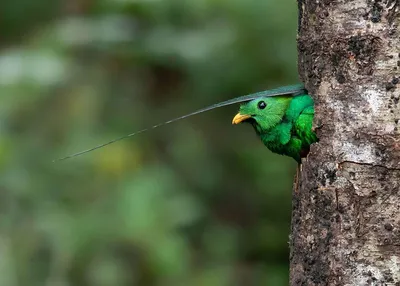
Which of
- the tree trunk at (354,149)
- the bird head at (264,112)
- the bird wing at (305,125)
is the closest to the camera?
the tree trunk at (354,149)

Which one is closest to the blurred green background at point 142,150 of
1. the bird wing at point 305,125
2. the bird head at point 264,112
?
the bird head at point 264,112

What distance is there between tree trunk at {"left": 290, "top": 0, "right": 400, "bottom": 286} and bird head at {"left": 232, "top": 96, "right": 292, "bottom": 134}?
440mm

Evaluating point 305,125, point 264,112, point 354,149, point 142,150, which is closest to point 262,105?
point 264,112

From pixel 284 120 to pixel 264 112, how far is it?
0.33 feet

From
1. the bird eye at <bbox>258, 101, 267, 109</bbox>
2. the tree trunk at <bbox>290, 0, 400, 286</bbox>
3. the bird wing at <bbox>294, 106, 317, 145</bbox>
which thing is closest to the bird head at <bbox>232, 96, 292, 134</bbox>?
the bird eye at <bbox>258, 101, 267, 109</bbox>

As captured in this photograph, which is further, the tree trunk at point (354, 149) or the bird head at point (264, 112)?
the bird head at point (264, 112)

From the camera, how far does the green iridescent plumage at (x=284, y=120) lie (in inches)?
126

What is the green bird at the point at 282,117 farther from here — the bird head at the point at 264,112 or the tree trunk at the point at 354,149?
the tree trunk at the point at 354,149

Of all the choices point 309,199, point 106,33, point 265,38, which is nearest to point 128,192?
point 106,33

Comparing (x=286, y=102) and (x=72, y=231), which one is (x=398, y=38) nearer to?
(x=286, y=102)

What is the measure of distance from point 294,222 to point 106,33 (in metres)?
3.01

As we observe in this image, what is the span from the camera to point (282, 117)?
339 cm

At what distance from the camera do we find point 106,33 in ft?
18.7

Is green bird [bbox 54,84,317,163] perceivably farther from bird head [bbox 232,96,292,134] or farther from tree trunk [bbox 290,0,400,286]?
tree trunk [bbox 290,0,400,286]
